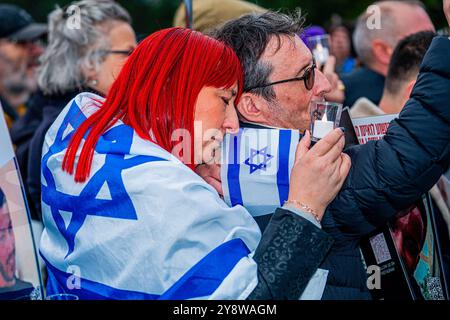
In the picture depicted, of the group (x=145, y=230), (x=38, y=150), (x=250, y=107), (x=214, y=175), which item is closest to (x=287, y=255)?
(x=145, y=230)

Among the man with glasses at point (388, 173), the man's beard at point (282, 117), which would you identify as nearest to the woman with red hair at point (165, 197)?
the man with glasses at point (388, 173)

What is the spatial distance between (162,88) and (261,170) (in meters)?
0.40

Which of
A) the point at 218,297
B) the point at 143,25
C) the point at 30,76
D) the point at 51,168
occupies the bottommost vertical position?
the point at 143,25

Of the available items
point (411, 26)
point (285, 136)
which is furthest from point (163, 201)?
point (411, 26)

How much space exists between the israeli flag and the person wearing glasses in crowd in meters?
2.01

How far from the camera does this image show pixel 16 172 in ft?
8.19

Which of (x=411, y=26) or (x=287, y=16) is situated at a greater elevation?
(x=287, y=16)

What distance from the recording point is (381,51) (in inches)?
198

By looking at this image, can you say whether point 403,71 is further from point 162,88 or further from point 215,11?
point 162,88

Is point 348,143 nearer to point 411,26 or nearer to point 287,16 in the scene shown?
point 287,16

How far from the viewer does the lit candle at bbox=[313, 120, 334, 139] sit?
2.24 metres

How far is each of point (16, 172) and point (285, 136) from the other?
965 mm

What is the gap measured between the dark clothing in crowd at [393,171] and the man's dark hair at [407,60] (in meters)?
1.34

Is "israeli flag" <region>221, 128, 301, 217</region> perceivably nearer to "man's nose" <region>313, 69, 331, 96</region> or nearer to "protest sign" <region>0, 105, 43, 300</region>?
"man's nose" <region>313, 69, 331, 96</region>
